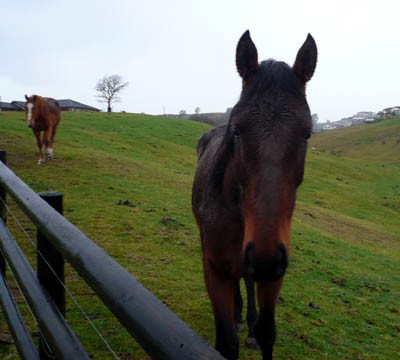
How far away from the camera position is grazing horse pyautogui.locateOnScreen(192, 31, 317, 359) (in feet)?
5.48

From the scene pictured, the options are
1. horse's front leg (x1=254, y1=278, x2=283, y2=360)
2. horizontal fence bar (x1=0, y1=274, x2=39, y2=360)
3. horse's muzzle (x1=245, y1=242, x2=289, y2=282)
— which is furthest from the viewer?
horse's front leg (x1=254, y1=278, x2=283, y2=360)

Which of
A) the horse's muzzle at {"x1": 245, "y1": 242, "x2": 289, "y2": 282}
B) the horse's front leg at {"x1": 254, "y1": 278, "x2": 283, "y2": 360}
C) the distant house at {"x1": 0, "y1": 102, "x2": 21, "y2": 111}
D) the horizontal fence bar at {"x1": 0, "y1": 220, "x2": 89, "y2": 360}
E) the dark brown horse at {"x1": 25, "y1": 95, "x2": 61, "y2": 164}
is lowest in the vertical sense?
the horse's front leg at {"x1": 254, "y1": 278, "x2": 283, "y2": 360}

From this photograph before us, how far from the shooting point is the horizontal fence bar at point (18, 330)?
204 cm

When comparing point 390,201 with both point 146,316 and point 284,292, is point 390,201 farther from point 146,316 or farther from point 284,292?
point 146,316

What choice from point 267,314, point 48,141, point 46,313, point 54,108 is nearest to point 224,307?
point 267,314

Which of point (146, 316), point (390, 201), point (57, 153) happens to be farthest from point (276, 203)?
point (390, 201)

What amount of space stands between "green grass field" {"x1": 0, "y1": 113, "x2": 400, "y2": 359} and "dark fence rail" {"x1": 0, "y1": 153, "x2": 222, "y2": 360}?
1.65 metres

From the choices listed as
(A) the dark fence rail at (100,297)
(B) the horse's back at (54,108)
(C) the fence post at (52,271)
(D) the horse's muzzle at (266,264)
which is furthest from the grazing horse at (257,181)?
(B) the horse's back at (54,108)

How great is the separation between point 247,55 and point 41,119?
10873 millimetres

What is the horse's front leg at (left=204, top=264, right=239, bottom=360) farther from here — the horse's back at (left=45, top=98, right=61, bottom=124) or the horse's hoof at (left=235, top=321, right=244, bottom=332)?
the horse's back at (left=45, top=98, right=61, bottom=124)

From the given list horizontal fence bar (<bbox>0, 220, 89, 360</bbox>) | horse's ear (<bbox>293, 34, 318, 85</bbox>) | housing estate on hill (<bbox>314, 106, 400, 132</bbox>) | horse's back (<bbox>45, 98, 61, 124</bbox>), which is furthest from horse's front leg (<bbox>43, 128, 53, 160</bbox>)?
housing estate on hill (<bbox>314, 106, 400, 132</bbox>)

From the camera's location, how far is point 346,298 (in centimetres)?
558

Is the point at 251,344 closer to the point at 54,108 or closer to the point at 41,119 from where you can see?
the point at 41,119

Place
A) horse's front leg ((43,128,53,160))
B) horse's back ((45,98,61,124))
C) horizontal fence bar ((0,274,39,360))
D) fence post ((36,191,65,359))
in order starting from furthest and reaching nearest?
horse's back ((45,98,61,124)) < horse's front leg ((43,128,53,160)) < horizontal fence bar ((0,274,39,360)) < fence post ((36,191,65,359))
